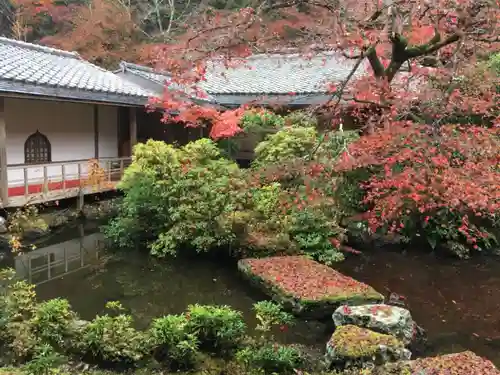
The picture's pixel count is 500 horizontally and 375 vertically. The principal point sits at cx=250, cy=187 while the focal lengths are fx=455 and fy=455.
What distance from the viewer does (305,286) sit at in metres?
7.80

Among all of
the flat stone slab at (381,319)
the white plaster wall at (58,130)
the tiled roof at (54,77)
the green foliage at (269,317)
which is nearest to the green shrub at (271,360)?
the green foliage at (269,317)

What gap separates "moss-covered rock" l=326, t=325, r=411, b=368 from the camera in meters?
5.46

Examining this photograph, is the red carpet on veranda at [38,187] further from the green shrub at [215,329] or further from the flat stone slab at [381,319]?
the flat stone slab at [381,319]

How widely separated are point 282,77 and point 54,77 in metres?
9.81

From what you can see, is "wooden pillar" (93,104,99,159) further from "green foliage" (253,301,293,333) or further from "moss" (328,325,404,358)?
"moss" (328,325,404,358)

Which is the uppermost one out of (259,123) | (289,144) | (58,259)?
(259,123)

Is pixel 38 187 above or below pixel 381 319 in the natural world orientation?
above

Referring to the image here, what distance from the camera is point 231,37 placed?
5508 mm

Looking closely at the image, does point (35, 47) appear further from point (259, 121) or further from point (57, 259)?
point (57, 259)

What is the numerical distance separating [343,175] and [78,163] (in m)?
7.68

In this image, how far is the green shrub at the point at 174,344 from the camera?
18.0 feet

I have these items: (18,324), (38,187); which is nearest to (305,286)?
(18,324)

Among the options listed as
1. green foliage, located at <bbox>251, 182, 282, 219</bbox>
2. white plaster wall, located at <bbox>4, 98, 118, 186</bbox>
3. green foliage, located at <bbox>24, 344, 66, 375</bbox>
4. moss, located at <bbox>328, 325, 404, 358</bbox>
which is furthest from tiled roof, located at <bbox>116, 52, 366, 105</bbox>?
green foliage, located at <bbox>24, 344, 66, 375</bbox>

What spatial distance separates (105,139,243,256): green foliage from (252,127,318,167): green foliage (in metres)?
1.60
